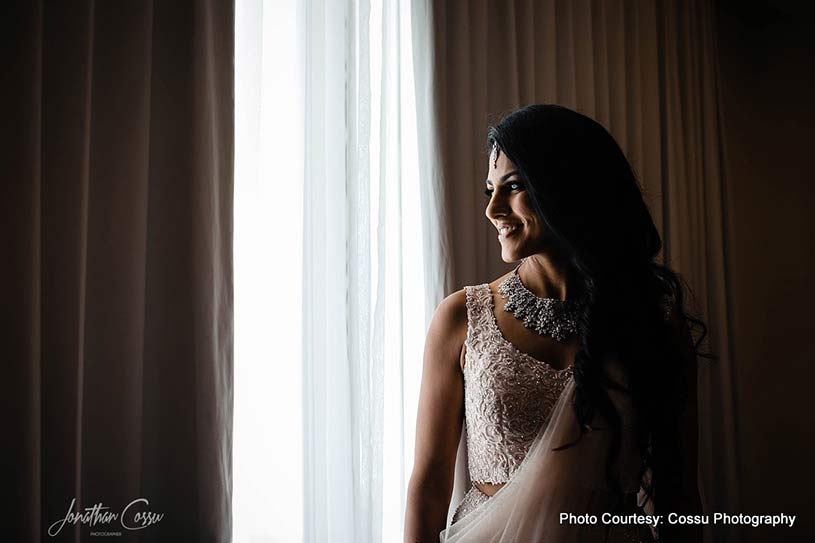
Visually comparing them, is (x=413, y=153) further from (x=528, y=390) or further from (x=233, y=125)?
(x=528, y=390)

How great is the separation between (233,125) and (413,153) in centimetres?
57

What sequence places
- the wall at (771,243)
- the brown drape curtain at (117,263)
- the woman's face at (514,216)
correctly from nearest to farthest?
1. the brown drape curtain at (117,263)
2. the woman's face at (514,216)
3. the wall at (771,243)

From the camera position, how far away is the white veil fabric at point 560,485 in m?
1.12

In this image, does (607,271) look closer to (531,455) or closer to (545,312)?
(545,312)

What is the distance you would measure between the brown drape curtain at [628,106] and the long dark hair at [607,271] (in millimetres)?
508

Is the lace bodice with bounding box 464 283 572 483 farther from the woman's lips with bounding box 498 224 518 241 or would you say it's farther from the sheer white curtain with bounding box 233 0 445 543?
the sheer white curtain with bounding box 233 0 445 543

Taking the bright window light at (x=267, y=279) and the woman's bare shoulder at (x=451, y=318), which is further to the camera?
the bright window light at (x=267, y=279)

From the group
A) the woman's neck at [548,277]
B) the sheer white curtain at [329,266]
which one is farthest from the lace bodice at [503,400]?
the sheer white curtain at [329,266]

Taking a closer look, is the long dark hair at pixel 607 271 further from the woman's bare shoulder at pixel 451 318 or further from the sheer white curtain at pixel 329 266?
the sheer white curtain at pixel 329 266

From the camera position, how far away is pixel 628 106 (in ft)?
7.36

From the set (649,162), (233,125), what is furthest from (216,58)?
(649,162)

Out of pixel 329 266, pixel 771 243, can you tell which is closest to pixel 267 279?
pixel 329 266

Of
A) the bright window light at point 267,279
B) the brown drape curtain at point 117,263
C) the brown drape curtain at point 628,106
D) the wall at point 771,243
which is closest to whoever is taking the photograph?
the brown drape curtain at point 117,263

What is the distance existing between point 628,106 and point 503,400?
1534 mm
